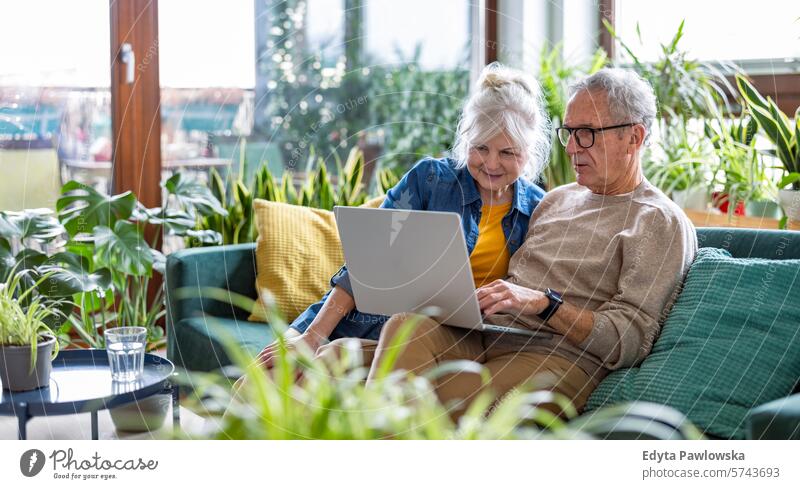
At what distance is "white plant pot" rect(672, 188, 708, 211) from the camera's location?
9.52ft

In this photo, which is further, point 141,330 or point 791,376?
point 141,330

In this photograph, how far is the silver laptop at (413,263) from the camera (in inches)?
64.2

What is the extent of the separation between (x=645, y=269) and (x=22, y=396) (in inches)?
54.8

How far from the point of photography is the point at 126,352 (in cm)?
203

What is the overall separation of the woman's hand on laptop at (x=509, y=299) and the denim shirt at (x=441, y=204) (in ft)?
0.94

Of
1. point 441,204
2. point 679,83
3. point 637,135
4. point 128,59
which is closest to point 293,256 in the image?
point 441,204

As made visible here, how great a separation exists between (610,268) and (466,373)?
1.32 feet

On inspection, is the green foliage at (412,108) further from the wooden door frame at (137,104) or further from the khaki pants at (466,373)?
the khaki pants at (466,373)

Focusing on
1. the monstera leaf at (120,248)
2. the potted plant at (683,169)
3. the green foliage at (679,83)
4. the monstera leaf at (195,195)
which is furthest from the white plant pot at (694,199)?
the monstera leaf at (120,248)
